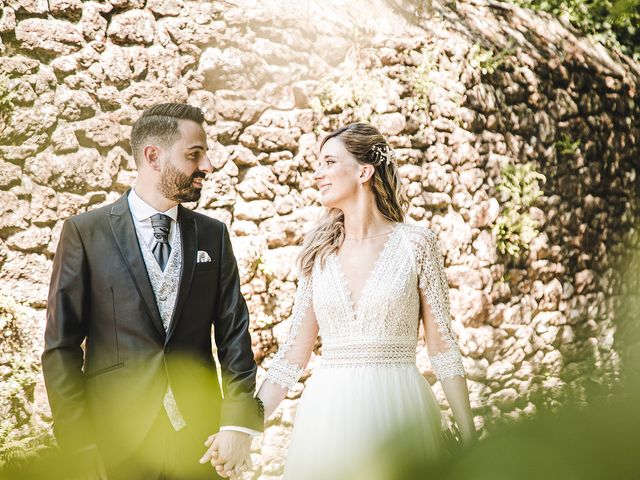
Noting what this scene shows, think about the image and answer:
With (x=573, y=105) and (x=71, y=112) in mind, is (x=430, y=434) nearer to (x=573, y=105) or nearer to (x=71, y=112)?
(x=71, y=112)

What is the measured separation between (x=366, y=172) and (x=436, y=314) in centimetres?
62

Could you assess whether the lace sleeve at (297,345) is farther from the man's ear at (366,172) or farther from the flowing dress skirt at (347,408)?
the man's ear at (366,172)

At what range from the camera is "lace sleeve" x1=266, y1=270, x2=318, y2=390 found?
7.70 feet

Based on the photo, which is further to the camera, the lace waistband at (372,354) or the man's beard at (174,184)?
the lace waistband at (372,354)

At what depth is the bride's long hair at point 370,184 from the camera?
2475 millimetres

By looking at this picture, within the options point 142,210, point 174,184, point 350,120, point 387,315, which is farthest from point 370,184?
point 350,120

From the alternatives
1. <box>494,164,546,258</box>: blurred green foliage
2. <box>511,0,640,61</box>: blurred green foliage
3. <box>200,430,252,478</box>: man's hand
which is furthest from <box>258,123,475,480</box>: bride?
<box>511,0,640,61</box>: blurred green foliage

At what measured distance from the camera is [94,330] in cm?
195

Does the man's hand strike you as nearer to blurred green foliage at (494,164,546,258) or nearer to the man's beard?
the man's beard

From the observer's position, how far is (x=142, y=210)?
6.89 feet

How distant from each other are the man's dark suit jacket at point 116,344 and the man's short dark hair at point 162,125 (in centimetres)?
26

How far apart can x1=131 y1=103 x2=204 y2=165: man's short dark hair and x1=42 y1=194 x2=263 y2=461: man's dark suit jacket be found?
0.86ft

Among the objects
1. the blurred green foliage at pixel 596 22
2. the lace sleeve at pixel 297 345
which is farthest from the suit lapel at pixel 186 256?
the blurred green foliage at pixel 596 22

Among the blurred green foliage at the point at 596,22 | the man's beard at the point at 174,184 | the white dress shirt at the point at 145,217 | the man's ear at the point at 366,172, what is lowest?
the white dress shirt at the point at 145,217
